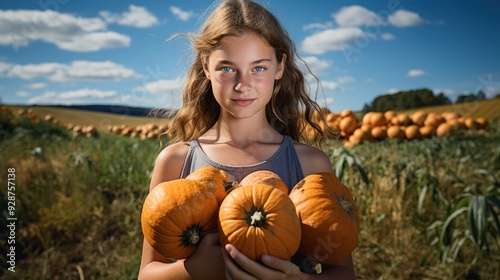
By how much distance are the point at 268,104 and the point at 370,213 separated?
8.13 feet

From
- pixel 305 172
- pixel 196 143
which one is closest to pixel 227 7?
pixel 196 143

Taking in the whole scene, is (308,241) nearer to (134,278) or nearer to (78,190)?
(134,278)

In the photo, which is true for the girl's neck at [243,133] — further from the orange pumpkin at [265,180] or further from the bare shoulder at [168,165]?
the orange pumpkin at [265,180]

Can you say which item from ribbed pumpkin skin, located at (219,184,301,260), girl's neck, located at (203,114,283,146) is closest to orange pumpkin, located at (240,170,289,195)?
ribbed pumpkin skin, located at (219,184,301,260)

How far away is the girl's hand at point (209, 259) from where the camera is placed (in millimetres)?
1325

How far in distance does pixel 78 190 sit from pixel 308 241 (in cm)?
Result: 462

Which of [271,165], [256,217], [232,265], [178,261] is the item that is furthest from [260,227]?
[271,165]

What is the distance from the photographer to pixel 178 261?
150cm

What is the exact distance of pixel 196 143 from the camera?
77.2 inches

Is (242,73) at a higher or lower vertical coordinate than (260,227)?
higher

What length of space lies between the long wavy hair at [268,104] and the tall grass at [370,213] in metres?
1.42

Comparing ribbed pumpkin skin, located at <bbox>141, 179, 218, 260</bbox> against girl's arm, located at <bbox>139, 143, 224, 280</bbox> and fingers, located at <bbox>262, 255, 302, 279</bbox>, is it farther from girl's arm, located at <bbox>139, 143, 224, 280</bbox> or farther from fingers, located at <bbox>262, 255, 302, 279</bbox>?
fingers, located at <bbox>262, 255, 302, 279</bbox>

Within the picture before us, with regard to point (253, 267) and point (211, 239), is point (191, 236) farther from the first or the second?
point (253, 267)

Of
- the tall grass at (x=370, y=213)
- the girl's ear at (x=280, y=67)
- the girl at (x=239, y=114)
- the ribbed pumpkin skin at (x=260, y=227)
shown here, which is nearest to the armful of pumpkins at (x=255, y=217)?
Result: the ribbed pumpkin skin at (x=260, y=227)
